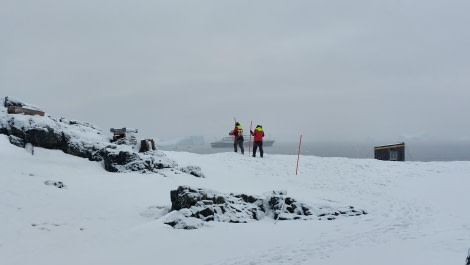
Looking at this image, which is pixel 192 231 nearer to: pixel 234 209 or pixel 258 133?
pixel 234 209

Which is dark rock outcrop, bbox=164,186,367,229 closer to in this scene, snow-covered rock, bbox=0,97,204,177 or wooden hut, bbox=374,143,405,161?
snow-covered rock, bbox=0,97,204,177

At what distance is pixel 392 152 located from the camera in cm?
2516

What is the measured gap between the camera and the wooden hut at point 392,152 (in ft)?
81.9

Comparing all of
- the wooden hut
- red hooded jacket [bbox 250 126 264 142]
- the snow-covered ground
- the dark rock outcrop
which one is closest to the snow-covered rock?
the snow-covered ground

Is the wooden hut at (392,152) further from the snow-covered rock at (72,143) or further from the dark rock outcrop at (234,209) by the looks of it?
the snow-covered rock at (72,143)

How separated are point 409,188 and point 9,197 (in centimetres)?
1608

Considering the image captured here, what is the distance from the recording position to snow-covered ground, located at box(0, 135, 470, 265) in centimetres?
743

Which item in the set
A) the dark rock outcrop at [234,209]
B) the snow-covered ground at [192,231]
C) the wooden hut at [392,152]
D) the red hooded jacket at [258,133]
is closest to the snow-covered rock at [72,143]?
the snow-covered ground at [192,231]

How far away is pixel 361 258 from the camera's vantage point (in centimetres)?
718

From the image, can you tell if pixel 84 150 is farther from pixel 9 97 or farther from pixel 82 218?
pixel 82 218

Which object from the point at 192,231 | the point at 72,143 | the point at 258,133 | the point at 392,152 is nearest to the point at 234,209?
the point at 192,231

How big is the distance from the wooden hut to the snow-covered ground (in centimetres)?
814

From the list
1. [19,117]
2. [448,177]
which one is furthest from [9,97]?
[448,177]

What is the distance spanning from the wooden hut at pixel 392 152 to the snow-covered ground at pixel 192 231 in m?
8.14
